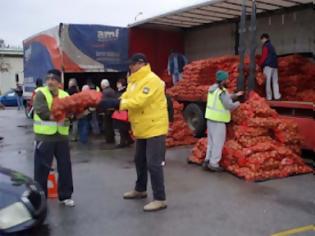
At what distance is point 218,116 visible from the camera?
8.09 metres

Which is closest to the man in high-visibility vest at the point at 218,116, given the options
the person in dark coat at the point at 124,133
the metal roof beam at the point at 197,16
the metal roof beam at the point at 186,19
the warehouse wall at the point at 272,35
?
the person in dark coat at the point at 124,133

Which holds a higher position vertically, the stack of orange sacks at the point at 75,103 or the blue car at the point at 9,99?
the stack of orange sacks at the point at 75,103

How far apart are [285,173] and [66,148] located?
3874 millimetres

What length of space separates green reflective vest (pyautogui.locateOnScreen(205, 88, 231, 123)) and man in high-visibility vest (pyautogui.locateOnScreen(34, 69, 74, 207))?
3.07 m

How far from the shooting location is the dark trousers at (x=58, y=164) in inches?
230

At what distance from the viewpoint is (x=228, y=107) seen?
26.1ft

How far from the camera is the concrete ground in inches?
205

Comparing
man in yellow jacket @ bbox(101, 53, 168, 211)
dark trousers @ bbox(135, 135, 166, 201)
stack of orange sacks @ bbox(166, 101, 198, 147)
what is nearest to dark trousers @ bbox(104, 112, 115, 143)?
stack of orange sacks @ bbox(166, 101, 198, 147)

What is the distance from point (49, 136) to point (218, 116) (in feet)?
11.1

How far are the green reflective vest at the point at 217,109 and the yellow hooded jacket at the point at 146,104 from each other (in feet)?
8.02

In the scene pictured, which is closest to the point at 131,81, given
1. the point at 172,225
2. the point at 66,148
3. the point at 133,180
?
the point at 66,148

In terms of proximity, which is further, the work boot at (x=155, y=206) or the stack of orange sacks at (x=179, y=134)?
the stack of orange sacks at (x=179, y=134)

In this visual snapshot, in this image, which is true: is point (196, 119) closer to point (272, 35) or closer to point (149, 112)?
point (272, 35)

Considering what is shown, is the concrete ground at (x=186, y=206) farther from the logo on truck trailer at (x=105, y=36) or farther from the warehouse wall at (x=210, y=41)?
the warehouse wall at (x=210, y=41)
